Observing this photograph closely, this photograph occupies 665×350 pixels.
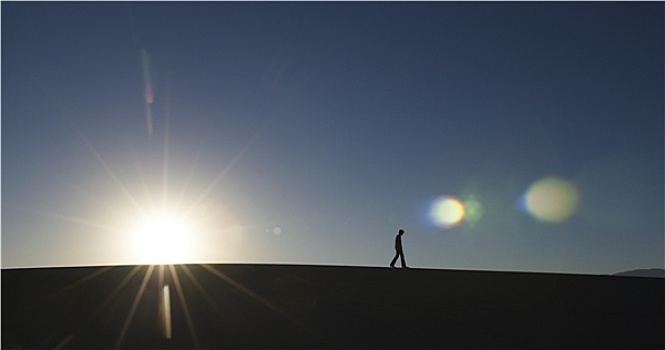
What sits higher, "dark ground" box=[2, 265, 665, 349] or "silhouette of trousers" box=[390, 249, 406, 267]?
Result: "silhouette of trousers" box=[390, 249, 406, 267]

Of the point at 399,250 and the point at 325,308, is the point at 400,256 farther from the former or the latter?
the point at 325,308

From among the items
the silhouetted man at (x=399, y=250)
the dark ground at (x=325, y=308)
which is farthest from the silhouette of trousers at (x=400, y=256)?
the dark ground at (x=325, y=308)

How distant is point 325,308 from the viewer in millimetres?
12102

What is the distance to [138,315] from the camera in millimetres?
11234

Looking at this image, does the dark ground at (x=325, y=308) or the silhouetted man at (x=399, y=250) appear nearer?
the dark ground at (x=325, y=308)

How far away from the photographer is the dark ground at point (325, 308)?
1059 cm

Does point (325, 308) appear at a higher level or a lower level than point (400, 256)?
lower

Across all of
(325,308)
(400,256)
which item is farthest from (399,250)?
(325,308)

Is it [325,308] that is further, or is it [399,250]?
[399,250]

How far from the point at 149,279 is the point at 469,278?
7.03 meters

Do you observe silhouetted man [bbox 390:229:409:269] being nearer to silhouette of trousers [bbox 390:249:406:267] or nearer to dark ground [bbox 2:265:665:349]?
silhouette of trousers [bbox 390:249:406:267]

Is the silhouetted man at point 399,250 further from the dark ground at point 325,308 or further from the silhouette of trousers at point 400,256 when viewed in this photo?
the dark ground at point 325,308

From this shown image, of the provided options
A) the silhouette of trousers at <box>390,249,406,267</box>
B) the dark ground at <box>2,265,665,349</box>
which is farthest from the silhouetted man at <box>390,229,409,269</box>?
the dark ground at <box>2,265,665,349</box>

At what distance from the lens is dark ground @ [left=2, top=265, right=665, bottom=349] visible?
10.6 m
